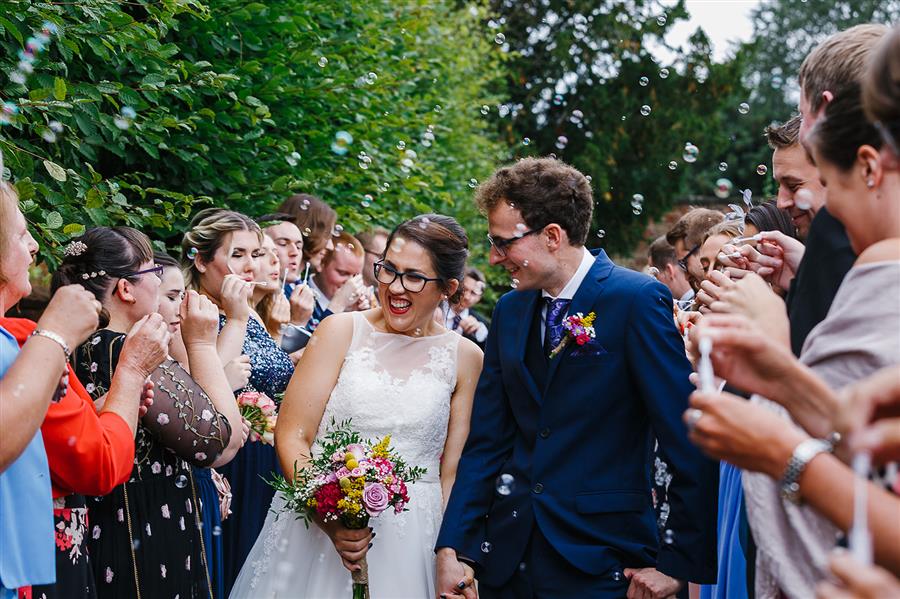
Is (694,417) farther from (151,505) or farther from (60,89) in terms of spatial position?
(60,89)

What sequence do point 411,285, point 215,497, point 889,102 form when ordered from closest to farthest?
point 889,102 < point 411,285 < point 215,497

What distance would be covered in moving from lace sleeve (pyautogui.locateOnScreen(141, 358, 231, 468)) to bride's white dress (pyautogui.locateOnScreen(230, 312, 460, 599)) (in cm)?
50

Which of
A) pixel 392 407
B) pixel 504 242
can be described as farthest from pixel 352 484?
pixel 504 242

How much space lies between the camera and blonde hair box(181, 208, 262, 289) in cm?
557

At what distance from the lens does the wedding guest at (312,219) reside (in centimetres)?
681

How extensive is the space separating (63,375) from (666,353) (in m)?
2.09

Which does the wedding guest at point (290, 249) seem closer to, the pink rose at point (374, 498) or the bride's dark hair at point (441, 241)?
the bride's dark hair at point (441, 241)

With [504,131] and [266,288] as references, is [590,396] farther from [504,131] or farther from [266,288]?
[504,131]

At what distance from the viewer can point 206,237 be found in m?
5.57

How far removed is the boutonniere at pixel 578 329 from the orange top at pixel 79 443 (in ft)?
5.38

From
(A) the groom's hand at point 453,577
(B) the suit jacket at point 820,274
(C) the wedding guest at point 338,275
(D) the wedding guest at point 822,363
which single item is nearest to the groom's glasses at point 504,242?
(A) the groom's hand at point 453,577

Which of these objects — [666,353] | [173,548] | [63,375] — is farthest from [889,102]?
[173,548]

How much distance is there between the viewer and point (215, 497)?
4.89m

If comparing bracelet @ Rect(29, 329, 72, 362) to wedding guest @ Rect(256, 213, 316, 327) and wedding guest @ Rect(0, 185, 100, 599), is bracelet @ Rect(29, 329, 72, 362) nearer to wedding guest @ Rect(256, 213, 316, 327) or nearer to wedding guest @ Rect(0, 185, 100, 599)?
wedding guest @ Rect(0, 185, 100, 599)
